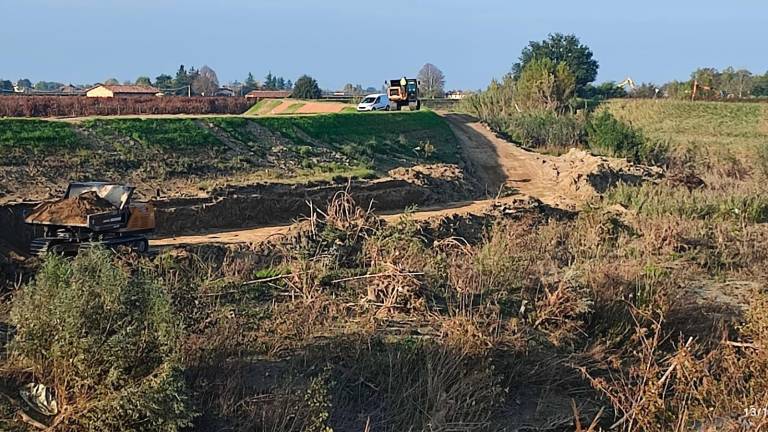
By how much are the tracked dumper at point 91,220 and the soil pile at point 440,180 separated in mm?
11522

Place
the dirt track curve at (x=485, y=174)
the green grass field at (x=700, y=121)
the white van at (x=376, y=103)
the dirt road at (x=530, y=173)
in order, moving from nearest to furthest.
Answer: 1. the dirt track curve at (x=485, y=174)
2. the dirt road at (x=530, y=173)
3. the white van at (x=376, y=103)
4. the green grass field at (x=700, y=121)

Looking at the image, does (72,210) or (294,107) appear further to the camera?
(294,107)

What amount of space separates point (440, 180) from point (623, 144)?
10.8m

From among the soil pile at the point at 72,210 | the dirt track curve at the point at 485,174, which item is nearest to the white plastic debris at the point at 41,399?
the soil pile at the point at 72,210

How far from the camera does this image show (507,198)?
26.9 metres

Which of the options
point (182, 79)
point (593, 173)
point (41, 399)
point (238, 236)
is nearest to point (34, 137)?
point (238, 236)

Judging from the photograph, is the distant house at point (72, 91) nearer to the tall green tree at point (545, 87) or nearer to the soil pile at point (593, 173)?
the tall green tree at point (545, 87)

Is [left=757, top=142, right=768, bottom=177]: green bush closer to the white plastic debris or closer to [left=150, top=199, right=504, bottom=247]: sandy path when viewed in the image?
[left=150, top=199, right=504, bottom=247]: sandy path

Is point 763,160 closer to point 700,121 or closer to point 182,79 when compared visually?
point 700,121

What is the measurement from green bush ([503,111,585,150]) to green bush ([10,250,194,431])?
29.1 m

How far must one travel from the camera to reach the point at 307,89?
56.2m

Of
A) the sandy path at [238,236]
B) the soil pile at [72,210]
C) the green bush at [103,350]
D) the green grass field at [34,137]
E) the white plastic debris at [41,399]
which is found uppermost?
the green grass field at [34,137]

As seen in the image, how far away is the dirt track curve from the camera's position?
65.8 ft

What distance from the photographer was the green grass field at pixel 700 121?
146 ft
